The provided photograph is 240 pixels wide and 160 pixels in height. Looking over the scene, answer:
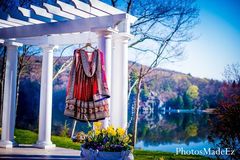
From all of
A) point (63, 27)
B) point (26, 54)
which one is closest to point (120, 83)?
point (63, 27)

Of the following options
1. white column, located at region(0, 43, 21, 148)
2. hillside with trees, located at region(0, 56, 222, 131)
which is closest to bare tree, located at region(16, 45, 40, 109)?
hillside with trees, located at region(0, 56, 222, 131)

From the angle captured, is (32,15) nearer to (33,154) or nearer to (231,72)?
(33,154)

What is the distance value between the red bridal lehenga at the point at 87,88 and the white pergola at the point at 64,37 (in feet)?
1.52

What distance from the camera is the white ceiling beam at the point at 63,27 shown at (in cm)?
696

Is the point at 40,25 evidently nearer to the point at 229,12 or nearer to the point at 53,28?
the point at 53,28

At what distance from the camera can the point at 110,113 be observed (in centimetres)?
745

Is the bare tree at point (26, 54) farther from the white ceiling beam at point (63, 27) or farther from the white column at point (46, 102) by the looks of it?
the white ceiling beam at point (63, 27)

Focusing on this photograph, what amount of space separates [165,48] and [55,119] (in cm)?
1767

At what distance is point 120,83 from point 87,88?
3.44 feet

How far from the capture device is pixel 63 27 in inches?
317

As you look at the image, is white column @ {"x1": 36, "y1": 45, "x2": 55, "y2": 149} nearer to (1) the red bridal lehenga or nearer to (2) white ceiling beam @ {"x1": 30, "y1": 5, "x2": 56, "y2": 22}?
(2) white ceiling beam @ {"x1": 30, "y1": 5, "x2": 56, "y2": 22}

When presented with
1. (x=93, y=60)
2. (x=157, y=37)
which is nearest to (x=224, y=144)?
(x=93, y=60)

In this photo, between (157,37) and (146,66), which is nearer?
(157,37)

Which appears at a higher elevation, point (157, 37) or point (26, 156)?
point (157, 37)
